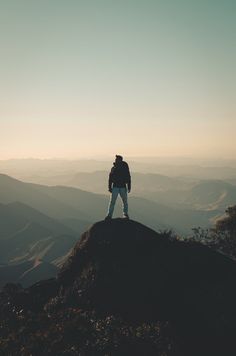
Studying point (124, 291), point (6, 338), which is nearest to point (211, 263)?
point (124, 291)

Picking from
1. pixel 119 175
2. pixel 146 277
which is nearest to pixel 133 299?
pixel 146 277

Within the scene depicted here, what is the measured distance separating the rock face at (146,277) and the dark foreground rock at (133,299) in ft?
0.11

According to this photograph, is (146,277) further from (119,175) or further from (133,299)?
(119,175)

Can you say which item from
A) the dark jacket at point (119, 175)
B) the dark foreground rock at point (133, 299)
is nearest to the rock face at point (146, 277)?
the dark foreground rock at point (133, 299)

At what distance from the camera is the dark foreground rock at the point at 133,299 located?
1019 centimetres

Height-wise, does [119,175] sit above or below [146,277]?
above

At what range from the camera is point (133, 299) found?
13.6m

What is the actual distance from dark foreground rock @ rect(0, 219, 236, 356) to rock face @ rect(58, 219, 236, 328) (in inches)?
1.4

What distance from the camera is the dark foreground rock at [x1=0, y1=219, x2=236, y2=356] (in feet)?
33.4

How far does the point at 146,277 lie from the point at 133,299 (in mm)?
962

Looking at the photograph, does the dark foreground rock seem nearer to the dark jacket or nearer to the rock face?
the rock face

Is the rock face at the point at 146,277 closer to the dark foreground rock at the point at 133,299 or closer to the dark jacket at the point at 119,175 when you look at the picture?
the dark foreground rock at the point at 133,299

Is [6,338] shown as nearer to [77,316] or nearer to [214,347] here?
[77,316]

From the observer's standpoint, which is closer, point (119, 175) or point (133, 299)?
point (133, 299)
